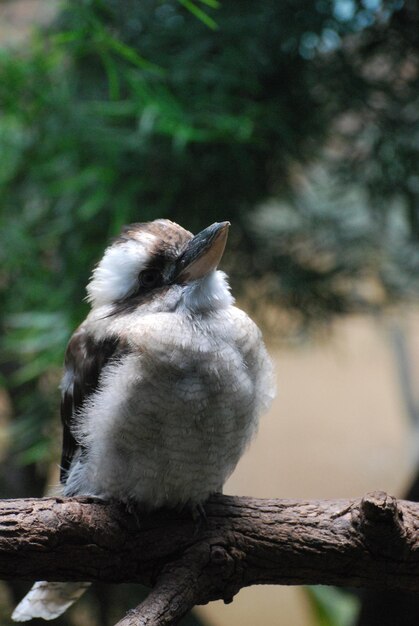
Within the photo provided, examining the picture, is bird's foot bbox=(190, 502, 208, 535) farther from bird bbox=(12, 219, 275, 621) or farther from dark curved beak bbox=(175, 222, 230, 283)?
dark curved beak bbox=(175, 222, 230, 283)

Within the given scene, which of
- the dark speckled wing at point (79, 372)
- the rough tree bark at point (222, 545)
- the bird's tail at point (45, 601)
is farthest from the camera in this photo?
the bird's tail at point (45, 601)

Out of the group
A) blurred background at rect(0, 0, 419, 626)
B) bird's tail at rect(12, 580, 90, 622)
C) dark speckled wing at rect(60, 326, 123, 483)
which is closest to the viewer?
dark speckled wing at rect(60, 326, 123, 483)

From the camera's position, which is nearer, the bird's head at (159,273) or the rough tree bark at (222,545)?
the rough tree bark at (222,545)

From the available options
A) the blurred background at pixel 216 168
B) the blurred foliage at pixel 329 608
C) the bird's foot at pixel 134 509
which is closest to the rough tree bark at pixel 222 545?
the bird's foot at pixel 134 509

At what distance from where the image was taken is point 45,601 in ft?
5.80

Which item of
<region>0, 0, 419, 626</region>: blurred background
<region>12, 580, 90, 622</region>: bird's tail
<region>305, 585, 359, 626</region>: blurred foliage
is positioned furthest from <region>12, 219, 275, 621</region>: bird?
<region>305, 585, 359, 626</region>: blurred foliage

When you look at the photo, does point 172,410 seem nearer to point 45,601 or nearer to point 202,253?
point 202,253

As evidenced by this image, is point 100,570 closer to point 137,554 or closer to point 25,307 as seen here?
point 137,554

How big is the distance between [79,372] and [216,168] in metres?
1.29

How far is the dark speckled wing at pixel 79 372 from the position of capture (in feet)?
5.26

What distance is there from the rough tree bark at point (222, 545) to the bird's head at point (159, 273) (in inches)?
16.2

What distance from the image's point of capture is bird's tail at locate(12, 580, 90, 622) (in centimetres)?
175

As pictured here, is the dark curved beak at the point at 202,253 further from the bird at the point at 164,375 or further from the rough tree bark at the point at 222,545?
the rough tree bark at the point at 222,545

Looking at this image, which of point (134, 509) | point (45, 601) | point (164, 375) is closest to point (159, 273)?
point (164, 375)
